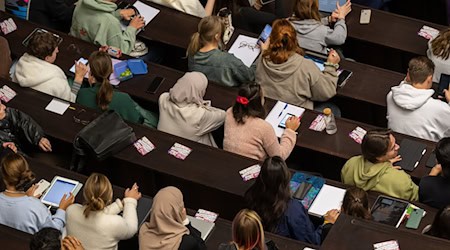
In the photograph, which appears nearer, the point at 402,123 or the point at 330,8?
the point at 402,123

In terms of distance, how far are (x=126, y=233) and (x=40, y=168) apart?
120 centimetres

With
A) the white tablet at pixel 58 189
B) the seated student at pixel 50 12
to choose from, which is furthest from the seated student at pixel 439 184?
the seated student at pixel 50 12

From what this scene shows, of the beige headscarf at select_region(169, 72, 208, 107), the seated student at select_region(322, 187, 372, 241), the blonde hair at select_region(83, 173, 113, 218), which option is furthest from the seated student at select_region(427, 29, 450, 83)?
the blonde hair at select_region(83, 173, 113, 218)

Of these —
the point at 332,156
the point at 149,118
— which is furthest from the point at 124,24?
the point at 332,156

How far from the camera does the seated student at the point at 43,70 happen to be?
28.0 feet

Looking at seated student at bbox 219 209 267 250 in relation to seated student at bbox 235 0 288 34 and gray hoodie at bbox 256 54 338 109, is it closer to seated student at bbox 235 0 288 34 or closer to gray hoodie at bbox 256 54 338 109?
gray hoodie at bbox 256 54 338 109

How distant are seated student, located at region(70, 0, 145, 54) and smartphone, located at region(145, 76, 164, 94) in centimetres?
68

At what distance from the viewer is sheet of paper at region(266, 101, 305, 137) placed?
8.34m

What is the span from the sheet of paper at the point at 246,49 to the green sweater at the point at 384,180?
1.95m

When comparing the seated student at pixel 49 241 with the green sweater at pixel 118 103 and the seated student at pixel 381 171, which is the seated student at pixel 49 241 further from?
the seated student at pixel 381 171

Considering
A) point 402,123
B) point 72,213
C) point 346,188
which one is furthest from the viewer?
point 402,123

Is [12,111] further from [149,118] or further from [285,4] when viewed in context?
[285,4]

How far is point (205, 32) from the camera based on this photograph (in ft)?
28.3

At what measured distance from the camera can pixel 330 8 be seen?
9.72 m
